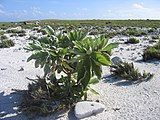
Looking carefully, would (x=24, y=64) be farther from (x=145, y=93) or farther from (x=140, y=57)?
(x=145, y=93)

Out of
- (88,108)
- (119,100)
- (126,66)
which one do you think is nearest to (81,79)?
(88,108)

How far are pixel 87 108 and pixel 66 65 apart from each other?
1.22 meters

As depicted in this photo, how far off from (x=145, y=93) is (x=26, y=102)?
9.67 ft

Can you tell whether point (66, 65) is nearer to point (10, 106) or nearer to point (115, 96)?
point (115, 96)

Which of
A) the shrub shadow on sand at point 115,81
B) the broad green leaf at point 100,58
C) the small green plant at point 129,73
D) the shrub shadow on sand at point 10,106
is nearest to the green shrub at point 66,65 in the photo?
the broad green leaf at point 100,58

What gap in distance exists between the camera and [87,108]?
24.5ft

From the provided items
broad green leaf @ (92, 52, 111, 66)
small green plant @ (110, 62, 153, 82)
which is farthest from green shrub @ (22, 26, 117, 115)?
small green plant @ (110, 62, 153, 82)

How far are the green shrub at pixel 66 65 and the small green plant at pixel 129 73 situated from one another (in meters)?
1.71

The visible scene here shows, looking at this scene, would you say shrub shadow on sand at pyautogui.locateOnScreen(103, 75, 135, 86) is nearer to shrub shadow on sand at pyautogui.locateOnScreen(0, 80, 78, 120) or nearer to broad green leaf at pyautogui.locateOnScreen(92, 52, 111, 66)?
broad green leaf at pyautogui.locateOnScreen(92, 52, 111, 66)

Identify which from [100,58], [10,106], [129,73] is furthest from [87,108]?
[129,73]

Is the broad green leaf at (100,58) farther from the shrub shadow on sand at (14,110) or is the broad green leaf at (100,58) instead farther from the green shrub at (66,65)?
the shrub shadow on sand at (14,110)

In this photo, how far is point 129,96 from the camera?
843 centimetres

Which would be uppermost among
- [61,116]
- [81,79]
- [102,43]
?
[102,43]

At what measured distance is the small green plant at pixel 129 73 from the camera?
955 centimetres
